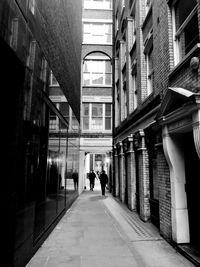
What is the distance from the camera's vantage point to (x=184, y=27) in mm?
6078

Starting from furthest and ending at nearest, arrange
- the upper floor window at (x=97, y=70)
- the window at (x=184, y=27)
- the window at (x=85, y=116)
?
the upper floor window at (x=97, y=70) < the window at (x=85, y=116) < the window at (x=184, y=27)

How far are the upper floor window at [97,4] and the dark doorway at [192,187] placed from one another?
2072cm

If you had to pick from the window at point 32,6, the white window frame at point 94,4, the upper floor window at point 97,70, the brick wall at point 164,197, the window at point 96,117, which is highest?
the white window frame at point 94,4


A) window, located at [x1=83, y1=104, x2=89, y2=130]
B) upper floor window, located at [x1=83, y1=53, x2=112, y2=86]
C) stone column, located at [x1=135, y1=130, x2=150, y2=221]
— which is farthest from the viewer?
upper floor window, located at [x1=83, y1=53, x2=112, y2=86]

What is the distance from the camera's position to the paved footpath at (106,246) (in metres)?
4.97

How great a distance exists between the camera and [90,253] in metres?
5.50

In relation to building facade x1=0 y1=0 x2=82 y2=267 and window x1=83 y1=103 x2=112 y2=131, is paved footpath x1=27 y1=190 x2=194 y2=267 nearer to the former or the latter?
building facade x1=0 y1=0 x2=82 y2=267

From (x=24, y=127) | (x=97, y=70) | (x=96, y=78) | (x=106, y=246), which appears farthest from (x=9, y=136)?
(x=97, y=70)

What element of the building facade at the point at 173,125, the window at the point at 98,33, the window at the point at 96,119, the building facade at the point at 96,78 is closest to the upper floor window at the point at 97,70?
the building facade at the point at 96,78

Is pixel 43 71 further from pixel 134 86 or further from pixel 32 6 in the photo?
pixel 134 86

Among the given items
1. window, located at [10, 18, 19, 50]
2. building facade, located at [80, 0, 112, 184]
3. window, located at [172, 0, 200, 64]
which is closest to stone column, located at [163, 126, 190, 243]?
window, located at [172, 0, 200, 64]

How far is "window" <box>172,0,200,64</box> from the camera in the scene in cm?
570

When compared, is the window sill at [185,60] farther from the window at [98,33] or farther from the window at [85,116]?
the window at [98,33]

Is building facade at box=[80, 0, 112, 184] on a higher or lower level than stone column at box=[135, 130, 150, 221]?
higher
